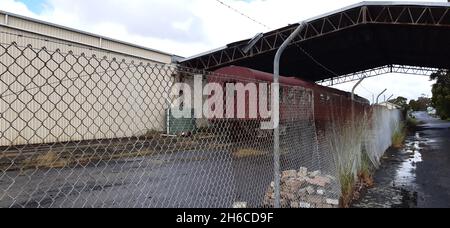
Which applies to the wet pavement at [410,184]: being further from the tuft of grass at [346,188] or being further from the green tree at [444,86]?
the green tree at [444,86]

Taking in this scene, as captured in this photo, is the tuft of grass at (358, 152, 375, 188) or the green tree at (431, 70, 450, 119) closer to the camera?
the tuft of grass at (358, 152, 375, 188)

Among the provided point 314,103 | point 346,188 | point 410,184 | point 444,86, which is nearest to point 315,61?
point 410,184

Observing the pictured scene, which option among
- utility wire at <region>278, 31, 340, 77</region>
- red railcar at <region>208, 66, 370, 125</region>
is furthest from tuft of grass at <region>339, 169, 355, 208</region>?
utility wire at <region>278, 31, 340, 77</region>

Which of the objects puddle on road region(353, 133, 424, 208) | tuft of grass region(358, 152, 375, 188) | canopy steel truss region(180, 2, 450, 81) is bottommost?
puddle on road region(353, 133, 424, 208)

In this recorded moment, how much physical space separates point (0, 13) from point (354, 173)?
48.7 feet

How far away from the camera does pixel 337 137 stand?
24.9 feet

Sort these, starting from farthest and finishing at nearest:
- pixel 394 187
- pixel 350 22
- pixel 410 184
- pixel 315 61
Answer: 1. pixel 315 61
2. pixel 350 22
3. pixel 410 184
4. pixel 394 187

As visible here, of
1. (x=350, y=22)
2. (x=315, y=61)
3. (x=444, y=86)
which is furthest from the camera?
(x=444, y=86)

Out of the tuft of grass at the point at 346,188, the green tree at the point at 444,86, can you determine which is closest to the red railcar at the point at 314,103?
the tuft of grass at the point at 346,188

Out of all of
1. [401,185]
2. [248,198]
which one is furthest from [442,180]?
[248,198]

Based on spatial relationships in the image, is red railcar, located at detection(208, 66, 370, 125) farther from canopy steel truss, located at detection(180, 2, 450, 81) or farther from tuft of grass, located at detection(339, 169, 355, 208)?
canopy steel truss, located at detection(180, 2, 450, 81)

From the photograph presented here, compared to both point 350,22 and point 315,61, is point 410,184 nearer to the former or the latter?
point 350,22
